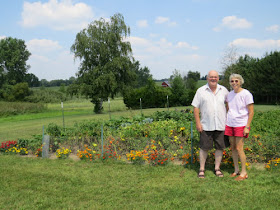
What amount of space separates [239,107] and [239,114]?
0.12 metres

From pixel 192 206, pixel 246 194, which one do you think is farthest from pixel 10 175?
pixel 246 194

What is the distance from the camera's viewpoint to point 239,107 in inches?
177

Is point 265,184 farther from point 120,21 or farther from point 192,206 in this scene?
point 120,21

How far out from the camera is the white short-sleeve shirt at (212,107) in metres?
4.71

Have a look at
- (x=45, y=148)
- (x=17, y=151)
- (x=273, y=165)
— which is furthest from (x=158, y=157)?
(x=17, y=151)

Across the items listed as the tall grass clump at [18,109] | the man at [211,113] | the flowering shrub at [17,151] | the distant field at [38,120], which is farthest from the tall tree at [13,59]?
the man at [211,113]

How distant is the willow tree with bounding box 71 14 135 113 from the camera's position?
2567 centimetres

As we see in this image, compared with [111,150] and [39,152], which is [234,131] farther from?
[39,152]

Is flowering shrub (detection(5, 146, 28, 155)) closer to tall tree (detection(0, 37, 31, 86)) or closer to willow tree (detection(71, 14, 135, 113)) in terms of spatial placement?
willow tree (detection(71, 14, 135, 113))

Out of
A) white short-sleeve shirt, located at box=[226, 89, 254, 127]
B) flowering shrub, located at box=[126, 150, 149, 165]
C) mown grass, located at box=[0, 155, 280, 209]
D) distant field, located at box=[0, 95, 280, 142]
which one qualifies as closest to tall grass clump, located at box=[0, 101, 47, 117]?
distant field, located at box=[0, 95, 280, 142]

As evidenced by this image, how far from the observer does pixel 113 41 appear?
87.9ft

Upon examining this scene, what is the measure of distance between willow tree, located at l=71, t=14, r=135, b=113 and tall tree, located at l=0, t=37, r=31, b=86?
30.2 m

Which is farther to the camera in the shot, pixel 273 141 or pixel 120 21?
pixel 120 21

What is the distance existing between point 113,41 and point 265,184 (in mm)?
24090
